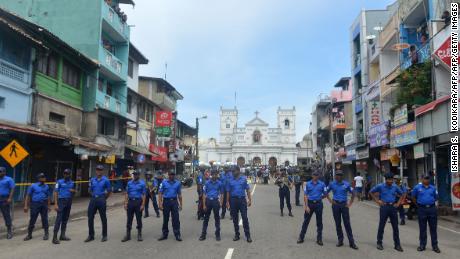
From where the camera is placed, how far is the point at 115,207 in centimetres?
2006

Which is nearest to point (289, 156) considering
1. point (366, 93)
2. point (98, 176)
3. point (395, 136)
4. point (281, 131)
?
point (281, 131)

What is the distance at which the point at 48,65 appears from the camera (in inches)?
795

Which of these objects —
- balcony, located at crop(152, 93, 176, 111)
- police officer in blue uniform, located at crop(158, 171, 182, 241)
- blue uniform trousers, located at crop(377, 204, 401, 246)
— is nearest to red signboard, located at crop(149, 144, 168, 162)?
balcony, located at crop(152, 93, 176, 111)

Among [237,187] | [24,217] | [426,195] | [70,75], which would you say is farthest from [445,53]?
[70,75]

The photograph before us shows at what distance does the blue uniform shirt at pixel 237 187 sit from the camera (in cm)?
1031

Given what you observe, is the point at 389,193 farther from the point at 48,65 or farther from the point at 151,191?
the point at 48,65

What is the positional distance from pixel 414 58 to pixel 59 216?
59.0 ft

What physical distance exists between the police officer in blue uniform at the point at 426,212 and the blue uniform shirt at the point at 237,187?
161 inches

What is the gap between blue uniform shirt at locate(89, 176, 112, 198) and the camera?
1009 cm

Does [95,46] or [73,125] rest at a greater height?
[95,46]

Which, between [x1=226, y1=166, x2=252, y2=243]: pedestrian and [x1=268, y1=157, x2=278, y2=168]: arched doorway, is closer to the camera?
[x1=226, y1=166, x2=252, y2=243]: pedestrian

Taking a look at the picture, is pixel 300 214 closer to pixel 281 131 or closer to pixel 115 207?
pixel 115 207

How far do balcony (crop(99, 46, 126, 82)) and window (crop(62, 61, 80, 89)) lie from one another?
204 cm

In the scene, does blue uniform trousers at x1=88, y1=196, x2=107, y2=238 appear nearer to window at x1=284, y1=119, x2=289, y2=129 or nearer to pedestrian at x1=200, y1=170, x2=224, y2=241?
pedestrian at x1=200, y1=170, x2=224, y2=241
